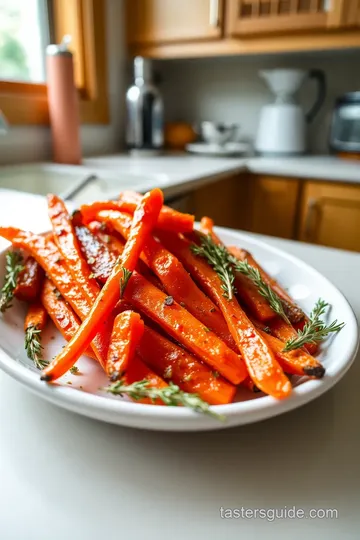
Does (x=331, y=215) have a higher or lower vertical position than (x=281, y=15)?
lower

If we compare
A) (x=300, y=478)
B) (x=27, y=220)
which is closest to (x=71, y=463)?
(x=300, y=478)

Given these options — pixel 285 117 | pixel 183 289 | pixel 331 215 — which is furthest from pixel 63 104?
pixel 183 289

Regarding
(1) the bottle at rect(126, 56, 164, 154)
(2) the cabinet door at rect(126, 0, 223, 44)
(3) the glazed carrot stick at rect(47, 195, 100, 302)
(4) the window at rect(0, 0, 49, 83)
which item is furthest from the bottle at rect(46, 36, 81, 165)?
(3) the glazed carrot stick at rect(47, 195, 100, 302)

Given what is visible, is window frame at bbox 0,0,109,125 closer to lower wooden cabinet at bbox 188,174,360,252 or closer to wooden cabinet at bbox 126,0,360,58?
wooden cabinet at bbox 126,0,360,58

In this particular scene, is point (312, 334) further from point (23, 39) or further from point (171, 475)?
point (23, 39)

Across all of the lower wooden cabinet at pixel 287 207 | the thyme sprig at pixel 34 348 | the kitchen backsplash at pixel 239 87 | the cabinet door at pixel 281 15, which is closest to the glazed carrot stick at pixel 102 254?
the thyme sprig at pixel 34 348

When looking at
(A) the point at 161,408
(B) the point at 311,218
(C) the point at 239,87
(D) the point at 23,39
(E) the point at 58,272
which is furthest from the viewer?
(C) the point at 239,87

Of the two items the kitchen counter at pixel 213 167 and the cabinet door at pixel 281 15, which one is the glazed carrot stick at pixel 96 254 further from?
the cabinet door at pixel 281 15
